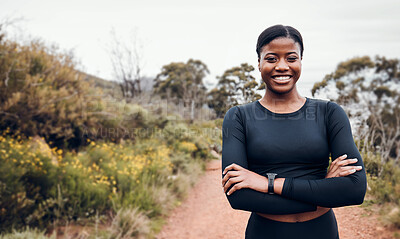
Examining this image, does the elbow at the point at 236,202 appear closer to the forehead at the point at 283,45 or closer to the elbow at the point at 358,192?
the elbow at the point at 358,192

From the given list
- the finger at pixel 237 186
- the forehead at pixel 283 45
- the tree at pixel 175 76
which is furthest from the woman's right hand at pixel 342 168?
the tree at pixel 175 76


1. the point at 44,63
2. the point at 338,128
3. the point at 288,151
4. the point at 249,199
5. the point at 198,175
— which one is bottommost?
the point at 198,175

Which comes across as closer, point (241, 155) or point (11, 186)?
point (241, 155)

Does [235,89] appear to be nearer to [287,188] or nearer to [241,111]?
[241,111]

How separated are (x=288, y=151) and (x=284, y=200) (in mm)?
240

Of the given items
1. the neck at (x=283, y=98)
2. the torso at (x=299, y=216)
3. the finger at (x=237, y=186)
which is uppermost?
the neck at (x=283, y=98)

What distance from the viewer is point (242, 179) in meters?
1.42

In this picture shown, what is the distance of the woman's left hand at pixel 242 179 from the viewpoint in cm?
139

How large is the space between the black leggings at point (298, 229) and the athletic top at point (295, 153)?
0.09 meters

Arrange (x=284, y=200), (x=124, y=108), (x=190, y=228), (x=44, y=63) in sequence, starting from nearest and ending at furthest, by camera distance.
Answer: (x=284, y=200) → (x=190, y=228) → (x=44, y=63) → (x=124, y=108)

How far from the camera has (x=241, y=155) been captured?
1.50 m

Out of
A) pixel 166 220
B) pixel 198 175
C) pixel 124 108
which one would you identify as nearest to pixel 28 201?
pixel 166 220

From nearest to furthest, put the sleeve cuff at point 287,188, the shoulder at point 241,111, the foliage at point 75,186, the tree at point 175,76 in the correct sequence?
the sleeve cuff at point 287,188, the shoulder at point 241,111, the foliage at point 75,186, the tree at point 175,76

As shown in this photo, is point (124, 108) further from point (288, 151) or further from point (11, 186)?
point (288, 151)
